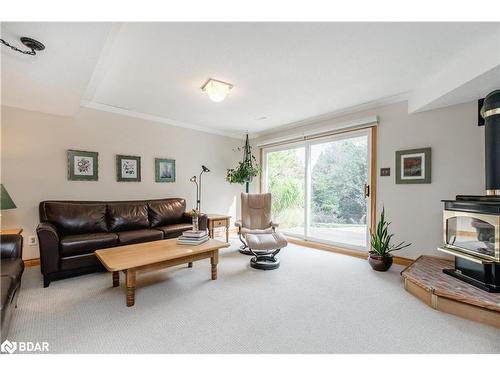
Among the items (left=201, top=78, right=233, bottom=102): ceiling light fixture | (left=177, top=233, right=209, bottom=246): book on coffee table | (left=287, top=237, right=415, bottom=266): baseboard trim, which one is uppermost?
(left=201, top=78, right=233, bottom=102): ceiling light fixture

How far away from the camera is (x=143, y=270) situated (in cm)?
204

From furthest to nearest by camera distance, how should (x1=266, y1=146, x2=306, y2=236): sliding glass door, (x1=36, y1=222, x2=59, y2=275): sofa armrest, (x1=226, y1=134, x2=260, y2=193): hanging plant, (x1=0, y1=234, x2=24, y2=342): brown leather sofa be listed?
1. (x1=226, y1=134, x2=260, y2=193): hanging plant
2. (x1=266, y1=146, x2=306, y2=236): sliding glass door
3. (x1=36, y1=222, x2=59, y2=275): sofa armrest
4. (x1=0, y1=234, x2=24, y2=342): brown leather sofa

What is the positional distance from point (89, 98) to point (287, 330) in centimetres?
377

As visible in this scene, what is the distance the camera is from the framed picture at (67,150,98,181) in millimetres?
3217

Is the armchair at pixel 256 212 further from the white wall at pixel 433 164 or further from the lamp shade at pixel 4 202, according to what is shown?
the lamp shade at pixel 4 202

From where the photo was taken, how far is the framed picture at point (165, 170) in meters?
4.06

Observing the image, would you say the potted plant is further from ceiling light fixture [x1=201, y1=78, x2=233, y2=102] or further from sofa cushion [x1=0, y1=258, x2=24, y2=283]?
sofa cushion [x1=0, y1=258, x2=24, y2=283]

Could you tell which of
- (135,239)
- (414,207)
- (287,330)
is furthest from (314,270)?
(135,239)

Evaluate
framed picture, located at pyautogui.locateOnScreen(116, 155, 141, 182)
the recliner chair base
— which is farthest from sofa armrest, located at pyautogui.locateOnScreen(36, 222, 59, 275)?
the recliner chair base

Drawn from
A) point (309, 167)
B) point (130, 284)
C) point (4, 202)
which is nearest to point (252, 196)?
point (309, 167)

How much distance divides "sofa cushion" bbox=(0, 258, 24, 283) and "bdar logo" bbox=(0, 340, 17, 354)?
0.41 meters

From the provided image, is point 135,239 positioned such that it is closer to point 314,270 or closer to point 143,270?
point 143,270

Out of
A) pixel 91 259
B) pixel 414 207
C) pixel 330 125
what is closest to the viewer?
pixel 91 259
